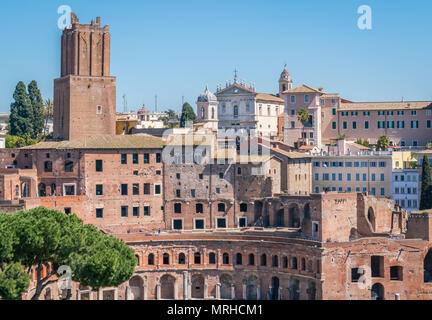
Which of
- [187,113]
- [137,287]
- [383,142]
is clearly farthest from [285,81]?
[137,287]

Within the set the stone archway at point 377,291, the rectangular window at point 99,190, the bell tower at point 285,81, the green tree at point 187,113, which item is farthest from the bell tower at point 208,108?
the stone archway at point 377,291

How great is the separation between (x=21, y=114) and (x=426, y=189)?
46.7m

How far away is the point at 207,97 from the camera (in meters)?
84.9

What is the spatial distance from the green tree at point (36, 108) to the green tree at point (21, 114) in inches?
35.1

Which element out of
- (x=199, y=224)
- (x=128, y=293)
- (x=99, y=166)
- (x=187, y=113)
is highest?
(x=187, y=113)

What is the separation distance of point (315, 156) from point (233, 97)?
19.3 metres

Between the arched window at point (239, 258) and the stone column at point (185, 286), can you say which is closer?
the stone column at point (185, 286)

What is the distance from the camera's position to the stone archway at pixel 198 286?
58562 mm

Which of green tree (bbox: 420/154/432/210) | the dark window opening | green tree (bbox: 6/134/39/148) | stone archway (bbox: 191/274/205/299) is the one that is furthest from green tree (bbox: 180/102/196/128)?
the dark window opening

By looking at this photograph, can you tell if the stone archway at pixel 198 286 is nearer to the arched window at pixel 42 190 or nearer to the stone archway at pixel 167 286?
the stone archway at pixel 167 286

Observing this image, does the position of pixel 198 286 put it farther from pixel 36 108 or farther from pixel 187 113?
pixel 187 113

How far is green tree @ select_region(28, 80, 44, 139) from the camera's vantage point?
82688 millimetres
